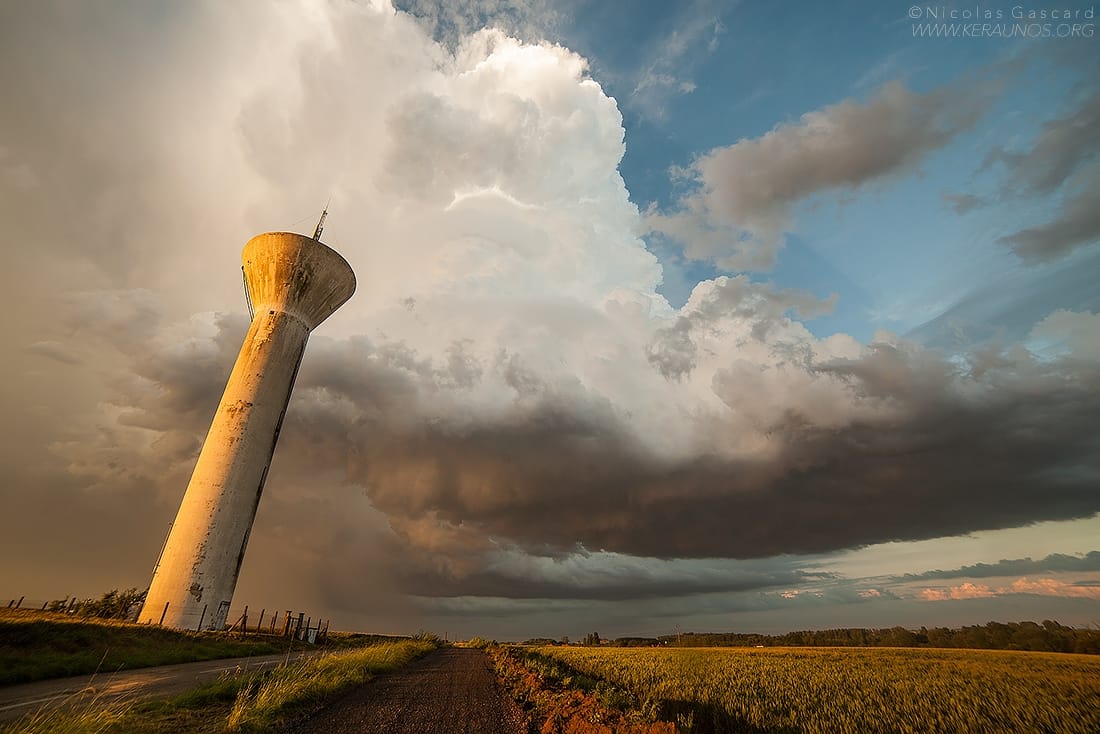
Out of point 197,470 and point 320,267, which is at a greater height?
point 320,267

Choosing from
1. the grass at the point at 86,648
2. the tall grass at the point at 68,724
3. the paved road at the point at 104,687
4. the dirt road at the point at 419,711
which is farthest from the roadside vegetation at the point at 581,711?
the grass at the point at 86,648

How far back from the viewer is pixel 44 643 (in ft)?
68.6

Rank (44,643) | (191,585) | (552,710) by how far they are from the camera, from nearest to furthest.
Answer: (552,710)
(44,643)
(191,585)

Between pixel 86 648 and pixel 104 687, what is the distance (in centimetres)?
864

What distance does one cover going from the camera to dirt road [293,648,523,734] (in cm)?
1200

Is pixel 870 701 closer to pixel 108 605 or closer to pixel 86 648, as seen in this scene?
pixel 86 648

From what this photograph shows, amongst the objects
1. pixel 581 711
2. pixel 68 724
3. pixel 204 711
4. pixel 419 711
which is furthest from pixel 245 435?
pixel 581 711

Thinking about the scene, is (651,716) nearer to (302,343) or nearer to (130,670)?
(130,670)

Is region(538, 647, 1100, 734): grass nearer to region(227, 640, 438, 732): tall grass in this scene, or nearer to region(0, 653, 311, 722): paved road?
region(227, 640, 438, 732): tall grass

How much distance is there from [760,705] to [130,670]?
26009mm

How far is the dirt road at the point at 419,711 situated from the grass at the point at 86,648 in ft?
37.7

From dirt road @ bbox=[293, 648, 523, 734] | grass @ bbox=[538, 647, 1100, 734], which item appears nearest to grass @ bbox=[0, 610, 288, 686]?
dirt road @ bbox=[293, 648, 523, 734]

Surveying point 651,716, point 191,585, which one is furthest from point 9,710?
point 191,585

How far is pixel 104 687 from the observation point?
53.3ft
